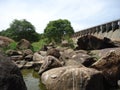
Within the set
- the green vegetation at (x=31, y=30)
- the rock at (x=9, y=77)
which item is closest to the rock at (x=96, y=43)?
the rock at (x=9, y=77)

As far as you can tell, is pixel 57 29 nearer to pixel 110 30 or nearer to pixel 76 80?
pixel 110 30

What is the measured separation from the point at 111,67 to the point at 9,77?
6.21m

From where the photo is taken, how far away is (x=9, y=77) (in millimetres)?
6316

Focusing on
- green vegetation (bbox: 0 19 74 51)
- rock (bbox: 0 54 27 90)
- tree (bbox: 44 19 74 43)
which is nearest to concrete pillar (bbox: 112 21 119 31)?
rock (bbox: 0 54 27 90)

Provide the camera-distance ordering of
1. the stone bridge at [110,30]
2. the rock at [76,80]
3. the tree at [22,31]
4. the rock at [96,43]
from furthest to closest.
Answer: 1. the tree at [22,31]
2. the stone bridge at [110,30]
3. the rock at [96,43]
4. the rock at [76,80]

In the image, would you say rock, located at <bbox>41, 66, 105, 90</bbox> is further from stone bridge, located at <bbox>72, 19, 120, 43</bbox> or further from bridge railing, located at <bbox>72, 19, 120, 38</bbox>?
bridge railing, located at <bbox>72, 19, 120, 38</bbox>

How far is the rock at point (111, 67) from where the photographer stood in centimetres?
1116

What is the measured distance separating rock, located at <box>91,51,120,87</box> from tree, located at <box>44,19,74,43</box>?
119 feet

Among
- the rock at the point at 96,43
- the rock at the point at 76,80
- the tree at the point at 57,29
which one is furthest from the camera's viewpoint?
the tree at the point at 57,29

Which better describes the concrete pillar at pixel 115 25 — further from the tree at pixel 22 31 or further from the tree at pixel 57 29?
the tree at pixel 22 31

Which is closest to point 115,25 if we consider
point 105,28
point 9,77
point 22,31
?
point 105,28

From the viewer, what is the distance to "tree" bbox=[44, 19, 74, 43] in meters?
49.7

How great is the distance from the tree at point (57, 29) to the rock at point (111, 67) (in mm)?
36220

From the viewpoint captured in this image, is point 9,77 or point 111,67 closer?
point 9,77
